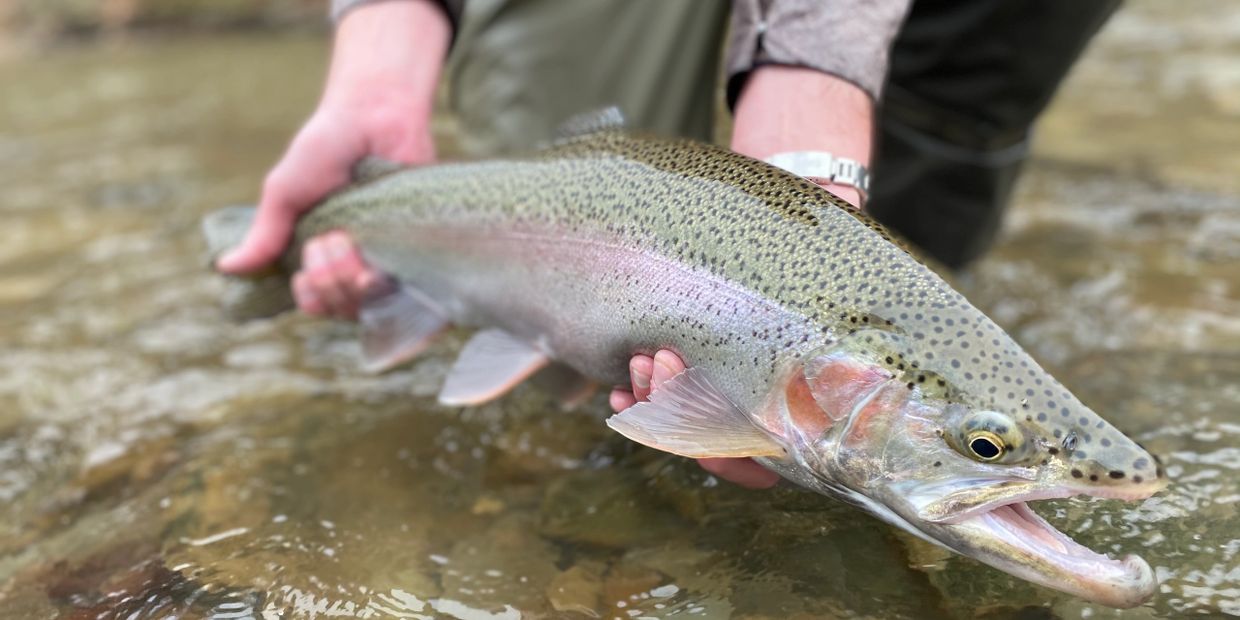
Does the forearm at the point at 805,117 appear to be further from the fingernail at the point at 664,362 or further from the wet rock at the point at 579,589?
the wet rock at the point at 579,589

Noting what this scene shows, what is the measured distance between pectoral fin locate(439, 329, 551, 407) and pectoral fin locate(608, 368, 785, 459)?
0.65 meters

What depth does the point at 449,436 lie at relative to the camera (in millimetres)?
2553

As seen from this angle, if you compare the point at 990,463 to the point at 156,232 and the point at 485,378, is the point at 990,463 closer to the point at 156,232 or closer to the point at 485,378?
the point at 485,378

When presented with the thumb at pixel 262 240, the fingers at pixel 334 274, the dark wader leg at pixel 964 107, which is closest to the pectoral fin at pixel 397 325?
the fingers at pixel 334 274

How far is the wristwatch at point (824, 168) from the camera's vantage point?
199cm

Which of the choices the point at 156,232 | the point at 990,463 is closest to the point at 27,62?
the point at 156,232

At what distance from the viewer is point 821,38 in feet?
7.13

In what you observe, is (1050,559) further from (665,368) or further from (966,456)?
(665,368)

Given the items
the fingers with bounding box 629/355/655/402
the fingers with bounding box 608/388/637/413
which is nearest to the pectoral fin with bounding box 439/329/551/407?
the fingers with bounding box 608/388/637/413

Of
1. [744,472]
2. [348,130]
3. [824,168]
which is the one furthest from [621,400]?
[348,130]

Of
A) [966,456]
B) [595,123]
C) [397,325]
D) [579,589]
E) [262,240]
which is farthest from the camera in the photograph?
[262,240]

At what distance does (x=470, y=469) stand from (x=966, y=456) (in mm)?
1305

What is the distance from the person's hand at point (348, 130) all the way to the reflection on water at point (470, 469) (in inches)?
14.4

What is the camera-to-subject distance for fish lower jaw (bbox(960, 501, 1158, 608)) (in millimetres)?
1339
